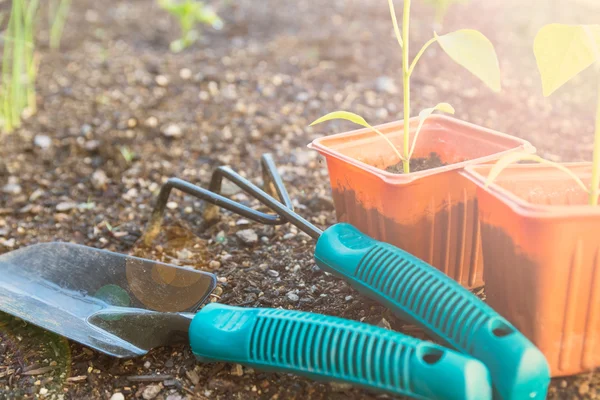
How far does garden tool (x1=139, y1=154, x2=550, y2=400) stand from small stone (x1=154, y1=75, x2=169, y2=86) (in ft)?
4.22

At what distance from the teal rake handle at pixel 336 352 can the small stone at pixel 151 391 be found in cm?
11

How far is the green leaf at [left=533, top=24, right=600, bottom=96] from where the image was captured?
2.62 feet

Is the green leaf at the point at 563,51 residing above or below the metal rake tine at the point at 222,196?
above

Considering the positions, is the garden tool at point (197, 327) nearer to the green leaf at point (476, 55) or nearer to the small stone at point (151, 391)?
the small stone at point (151, 391)

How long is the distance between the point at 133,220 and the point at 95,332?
0.53 m

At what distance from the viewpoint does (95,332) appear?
1078 mm

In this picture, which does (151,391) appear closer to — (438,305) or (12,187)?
(438,305)

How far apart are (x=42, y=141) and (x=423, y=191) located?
1454mm

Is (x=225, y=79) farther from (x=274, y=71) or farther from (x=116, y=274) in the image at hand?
(x=116, y=274)

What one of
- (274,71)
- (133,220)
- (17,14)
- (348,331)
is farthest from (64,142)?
(348,331)

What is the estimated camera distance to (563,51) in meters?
0.81

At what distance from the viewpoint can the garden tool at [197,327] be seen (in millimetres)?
759

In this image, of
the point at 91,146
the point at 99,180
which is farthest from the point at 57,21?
the point at 99,180

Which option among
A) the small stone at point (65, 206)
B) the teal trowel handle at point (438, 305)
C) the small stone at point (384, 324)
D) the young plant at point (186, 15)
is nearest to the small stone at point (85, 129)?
the small stone at point (65, 206)
